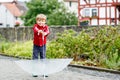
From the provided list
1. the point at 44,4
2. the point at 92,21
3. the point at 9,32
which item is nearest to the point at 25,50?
the point at 9,32

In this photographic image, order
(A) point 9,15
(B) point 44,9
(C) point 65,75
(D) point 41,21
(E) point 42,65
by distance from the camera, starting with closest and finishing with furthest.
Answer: (E) point 42,65 < (D) point 41,21 < (C) point 65,75 < (B) point 44,9 < (A) point 9,15

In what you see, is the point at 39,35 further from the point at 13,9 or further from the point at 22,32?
the point at 13,9

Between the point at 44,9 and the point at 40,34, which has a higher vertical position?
the point at 44,9

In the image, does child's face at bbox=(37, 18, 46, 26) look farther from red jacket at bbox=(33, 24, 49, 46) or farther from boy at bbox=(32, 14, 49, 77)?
red jacket at bbox=(33, 24, 49, 46)

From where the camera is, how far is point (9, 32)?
92.3 ft

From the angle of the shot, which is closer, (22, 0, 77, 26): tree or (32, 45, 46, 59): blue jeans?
(32, 45, 46, 59): blue jeans

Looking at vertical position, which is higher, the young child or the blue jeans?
the young child

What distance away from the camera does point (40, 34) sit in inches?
444

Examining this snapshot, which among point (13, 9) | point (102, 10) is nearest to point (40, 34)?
point (102, 10)

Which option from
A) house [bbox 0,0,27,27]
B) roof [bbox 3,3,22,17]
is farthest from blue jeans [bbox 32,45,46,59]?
roof [bbox 3,3,22,17]

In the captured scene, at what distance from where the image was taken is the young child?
435 inches

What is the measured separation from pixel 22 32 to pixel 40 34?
14.8m

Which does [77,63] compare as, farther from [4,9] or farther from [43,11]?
[4,9]

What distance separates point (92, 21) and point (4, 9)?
67882mm
